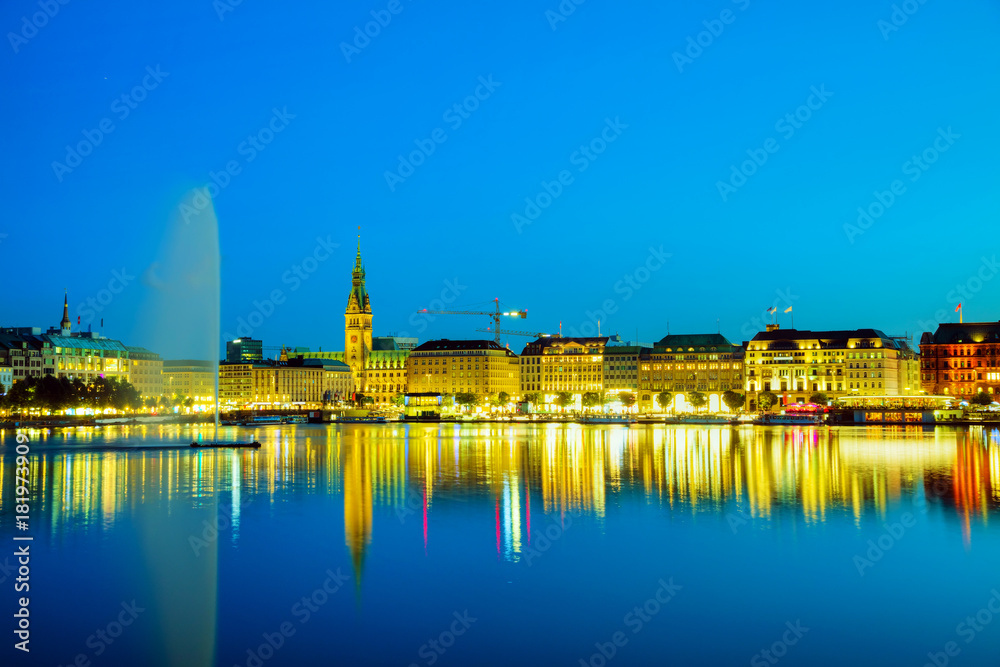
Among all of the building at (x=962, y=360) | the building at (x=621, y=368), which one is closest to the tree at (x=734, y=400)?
the building at (x=621, y=368)

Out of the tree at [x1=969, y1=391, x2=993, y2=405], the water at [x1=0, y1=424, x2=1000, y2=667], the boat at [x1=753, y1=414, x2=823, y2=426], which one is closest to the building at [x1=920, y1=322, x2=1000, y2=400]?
the tree at [x1=969, y1=391, x2=993, y2=405]

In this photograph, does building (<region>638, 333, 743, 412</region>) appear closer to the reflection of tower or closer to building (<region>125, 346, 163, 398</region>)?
building (<region>125, 346, 163, 398</region>)

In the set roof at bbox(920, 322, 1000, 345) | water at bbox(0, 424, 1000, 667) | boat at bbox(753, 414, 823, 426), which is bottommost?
water at bbox(0, 424, 1000, 667)

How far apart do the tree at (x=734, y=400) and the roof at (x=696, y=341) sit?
60.9 feet

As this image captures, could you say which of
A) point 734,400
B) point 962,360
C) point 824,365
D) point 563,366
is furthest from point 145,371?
point 962,360

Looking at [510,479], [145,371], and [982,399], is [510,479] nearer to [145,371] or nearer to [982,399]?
[982,399]

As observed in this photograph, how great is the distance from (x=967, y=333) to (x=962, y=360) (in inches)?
174

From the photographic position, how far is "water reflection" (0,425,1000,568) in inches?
1444

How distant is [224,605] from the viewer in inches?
895

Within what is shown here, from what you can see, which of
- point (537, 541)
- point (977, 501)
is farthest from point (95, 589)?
point (977, 501)

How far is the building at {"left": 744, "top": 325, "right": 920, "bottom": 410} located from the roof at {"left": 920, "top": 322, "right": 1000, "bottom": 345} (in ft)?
25.8

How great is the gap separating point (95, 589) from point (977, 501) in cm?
3286

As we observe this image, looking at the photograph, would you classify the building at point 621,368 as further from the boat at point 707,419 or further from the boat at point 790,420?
the boat at point 790,420

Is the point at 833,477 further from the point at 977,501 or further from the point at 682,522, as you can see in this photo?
the point at 682,522
